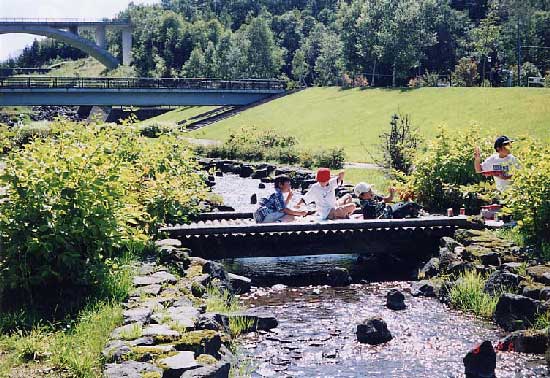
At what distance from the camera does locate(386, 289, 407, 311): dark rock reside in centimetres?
1286

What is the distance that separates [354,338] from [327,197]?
5.52m

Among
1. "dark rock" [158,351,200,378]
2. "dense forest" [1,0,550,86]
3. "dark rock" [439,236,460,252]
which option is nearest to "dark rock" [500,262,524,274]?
"dark rock" [439,236,460,252]

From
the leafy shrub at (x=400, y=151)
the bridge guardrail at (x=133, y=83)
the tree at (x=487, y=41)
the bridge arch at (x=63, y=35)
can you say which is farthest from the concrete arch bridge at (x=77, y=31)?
the leafy shrub at (x=400, y=151)

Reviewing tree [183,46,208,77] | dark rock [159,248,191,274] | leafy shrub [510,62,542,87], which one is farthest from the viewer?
tree [183,46,208,77]

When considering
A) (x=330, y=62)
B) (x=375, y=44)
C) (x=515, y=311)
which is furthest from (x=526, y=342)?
(x=330, y=62)

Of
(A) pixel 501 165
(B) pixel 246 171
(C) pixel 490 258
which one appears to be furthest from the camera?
(B) pixel 246 171

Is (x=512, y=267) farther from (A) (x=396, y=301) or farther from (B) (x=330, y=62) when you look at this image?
(B) (x=330, y=62)

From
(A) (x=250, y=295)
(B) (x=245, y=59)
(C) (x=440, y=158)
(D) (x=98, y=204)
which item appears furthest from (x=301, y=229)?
(B) (x=245, y=59)

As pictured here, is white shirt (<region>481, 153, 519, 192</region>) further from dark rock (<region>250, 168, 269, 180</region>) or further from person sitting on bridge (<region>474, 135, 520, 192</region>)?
dark rock (<region>250, 168, 269, 180</region>)

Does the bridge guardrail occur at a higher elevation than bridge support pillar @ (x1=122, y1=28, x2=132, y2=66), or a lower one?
lower

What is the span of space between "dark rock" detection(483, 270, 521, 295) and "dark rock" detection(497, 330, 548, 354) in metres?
1.78

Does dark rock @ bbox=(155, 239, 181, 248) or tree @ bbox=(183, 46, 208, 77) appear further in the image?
tree @ bbox=(183, 46, 208, 77)

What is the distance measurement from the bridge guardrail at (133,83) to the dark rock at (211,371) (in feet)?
210

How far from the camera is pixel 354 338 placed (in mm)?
11336
